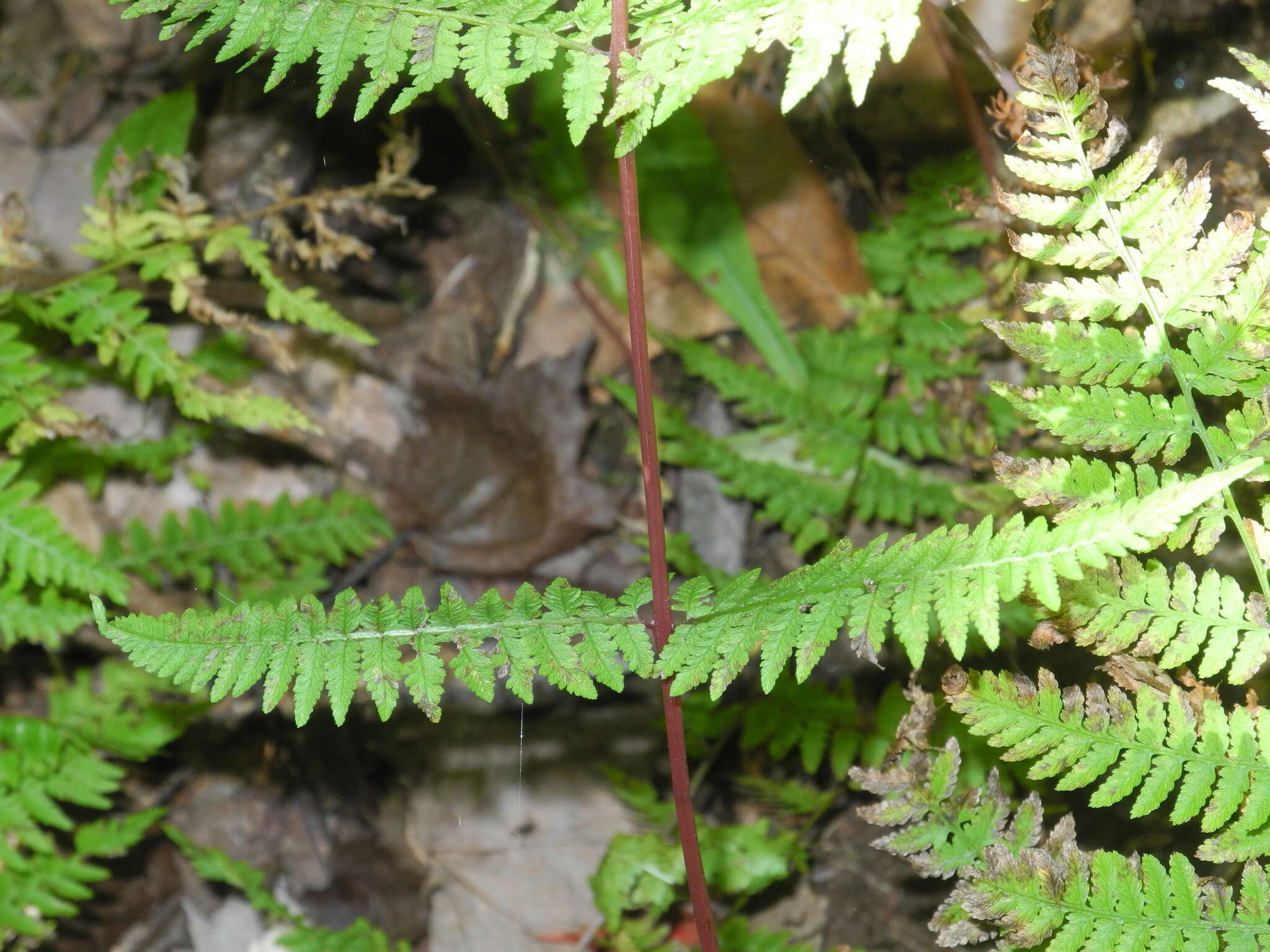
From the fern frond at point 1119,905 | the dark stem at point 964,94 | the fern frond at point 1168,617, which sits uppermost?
the dark stem at point 964,94

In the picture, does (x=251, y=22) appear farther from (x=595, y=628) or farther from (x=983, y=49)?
(x=983, y=49)

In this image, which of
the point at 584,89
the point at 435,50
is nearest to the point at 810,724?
the point at 584,89

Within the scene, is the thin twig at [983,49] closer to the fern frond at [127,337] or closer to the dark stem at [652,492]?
the dark stem at [652,492]

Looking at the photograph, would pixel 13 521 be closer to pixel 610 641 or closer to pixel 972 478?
pixel 610 641

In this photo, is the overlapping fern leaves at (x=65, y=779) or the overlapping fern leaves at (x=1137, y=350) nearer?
the overlapping fern leaves at (x=1137, y=350)

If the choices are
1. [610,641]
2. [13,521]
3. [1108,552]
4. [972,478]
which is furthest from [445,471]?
[1108,552]

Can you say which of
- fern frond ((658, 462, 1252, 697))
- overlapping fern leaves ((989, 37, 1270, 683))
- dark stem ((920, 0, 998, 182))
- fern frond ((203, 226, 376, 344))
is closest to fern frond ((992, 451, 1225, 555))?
overlapping fern leaves ((989, 37, 1270, 683))

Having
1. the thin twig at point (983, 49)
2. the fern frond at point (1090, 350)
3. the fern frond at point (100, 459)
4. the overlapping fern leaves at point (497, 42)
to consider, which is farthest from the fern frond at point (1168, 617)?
the fern frond at point (100, 459)
